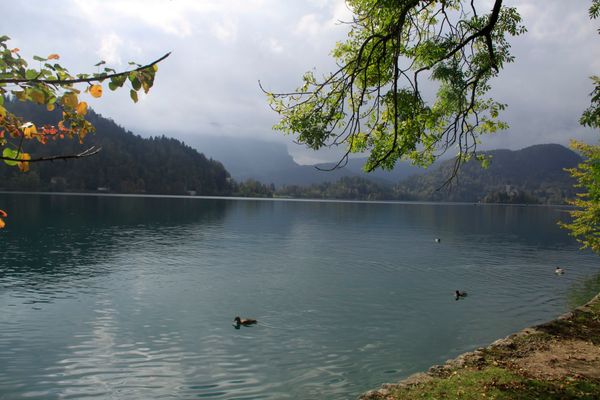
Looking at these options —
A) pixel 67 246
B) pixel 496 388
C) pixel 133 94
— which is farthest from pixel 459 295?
pixel 67 246

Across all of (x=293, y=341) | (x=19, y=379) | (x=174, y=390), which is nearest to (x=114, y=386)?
(x=174, y=390)

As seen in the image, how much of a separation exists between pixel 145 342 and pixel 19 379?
6334 millimetres

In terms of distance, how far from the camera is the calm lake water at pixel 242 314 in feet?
62.5

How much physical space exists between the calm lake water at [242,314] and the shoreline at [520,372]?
13.4 ft

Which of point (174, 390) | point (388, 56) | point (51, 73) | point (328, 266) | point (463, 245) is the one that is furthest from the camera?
point (463, 245)

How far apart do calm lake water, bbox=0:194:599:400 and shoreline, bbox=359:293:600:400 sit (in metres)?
4.09

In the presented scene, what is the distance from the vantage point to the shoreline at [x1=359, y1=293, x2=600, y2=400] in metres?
12.6

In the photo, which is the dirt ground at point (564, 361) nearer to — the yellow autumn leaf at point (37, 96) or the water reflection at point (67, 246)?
the yellow autumn leaf at point (37, 96)

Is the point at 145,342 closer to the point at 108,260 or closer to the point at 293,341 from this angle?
the point at 293,341

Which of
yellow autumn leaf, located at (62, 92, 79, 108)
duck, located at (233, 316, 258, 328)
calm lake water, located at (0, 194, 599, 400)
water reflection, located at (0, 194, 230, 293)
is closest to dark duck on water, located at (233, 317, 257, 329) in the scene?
duck, located at (233, 316, 258, 328)

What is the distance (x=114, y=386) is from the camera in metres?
18.0

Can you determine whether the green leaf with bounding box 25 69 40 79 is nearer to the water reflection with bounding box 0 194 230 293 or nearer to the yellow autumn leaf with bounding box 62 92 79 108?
the yellow autumn leaf with bounding box 62 92 79 108

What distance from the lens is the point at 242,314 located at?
98.6 feet

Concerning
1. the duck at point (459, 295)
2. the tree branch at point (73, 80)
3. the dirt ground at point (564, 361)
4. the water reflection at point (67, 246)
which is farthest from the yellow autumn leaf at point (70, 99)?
the duck at point (459, 295)
